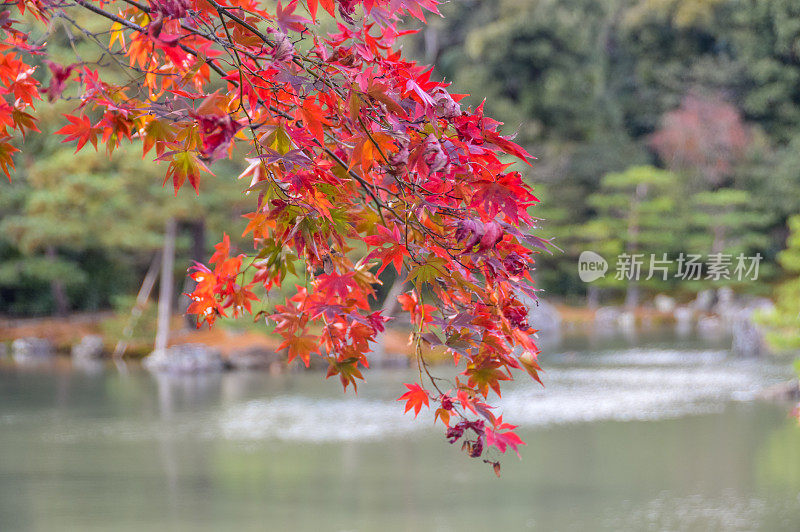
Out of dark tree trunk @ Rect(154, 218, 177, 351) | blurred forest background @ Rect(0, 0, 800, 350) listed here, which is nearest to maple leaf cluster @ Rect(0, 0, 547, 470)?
dark tree trunk @ Rect(154, 218, 177, 351)

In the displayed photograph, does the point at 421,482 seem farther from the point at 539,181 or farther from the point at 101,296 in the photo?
the point at 539,181

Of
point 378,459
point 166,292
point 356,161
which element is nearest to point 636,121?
point 166,292

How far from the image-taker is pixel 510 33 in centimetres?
1652

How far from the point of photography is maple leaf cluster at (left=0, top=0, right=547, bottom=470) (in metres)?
1.12

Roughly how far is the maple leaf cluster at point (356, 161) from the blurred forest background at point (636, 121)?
42.3 ft

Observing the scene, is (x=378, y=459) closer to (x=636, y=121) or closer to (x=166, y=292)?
(x=166, y=292)

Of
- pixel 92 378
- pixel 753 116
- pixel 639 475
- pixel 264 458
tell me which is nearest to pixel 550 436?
pixel 639 475

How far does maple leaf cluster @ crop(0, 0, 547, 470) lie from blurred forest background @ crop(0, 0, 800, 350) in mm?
12901

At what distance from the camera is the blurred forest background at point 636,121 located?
16453mm

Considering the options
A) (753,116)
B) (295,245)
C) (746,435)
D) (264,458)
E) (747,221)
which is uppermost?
(753,116)

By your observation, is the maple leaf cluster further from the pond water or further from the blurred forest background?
the blurred forest background

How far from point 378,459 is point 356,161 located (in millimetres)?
5276

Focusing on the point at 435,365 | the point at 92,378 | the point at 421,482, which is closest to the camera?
the point at 421,482

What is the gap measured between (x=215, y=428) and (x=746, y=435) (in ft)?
12.7
